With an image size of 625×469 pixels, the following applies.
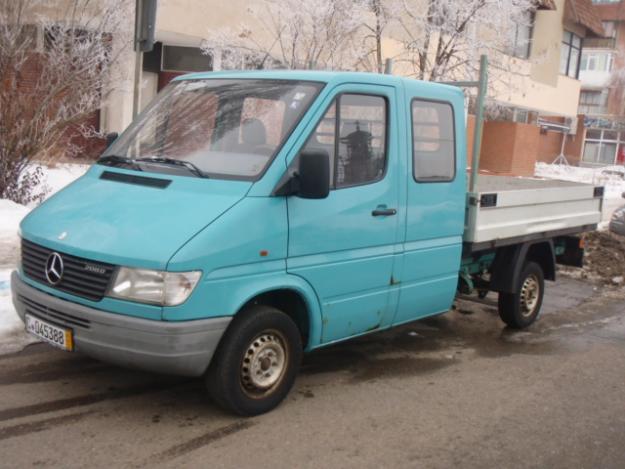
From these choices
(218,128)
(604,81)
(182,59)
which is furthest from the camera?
(604,81)

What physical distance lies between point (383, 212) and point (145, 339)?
1975mm

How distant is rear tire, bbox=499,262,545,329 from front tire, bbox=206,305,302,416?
312cm

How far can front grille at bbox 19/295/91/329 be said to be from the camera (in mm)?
4300

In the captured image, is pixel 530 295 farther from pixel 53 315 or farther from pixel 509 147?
pixel 509 147

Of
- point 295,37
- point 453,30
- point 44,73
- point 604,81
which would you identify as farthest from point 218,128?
point 604,81

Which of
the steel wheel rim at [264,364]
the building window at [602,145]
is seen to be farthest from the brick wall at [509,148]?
the building window at [602,145]

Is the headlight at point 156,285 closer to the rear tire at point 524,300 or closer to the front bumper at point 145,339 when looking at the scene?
→ the front bumper at point 145,339

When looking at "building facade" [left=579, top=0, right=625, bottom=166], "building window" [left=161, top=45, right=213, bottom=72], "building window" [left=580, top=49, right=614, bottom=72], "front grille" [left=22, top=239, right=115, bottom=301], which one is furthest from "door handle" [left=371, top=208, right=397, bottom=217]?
"building window" [left=580, top=49, right=614, bottom=72]

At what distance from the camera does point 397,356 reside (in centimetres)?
624

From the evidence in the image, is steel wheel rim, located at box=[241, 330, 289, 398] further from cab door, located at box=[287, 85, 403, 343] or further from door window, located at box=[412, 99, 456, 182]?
door window, located at box=[412, 99, 456, 182]

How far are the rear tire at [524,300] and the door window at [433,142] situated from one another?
1824 millimetres

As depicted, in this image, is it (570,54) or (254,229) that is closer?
(254,229)

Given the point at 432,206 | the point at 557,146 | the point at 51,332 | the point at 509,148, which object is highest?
the point at 557,146

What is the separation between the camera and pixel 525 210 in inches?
273
